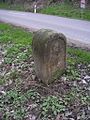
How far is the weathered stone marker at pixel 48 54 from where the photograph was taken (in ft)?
19.0

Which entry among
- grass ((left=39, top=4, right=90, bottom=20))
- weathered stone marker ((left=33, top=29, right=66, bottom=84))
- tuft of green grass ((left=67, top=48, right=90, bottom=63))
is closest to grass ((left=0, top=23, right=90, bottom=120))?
tuft of green grass ((left=67, top=48, right=90, bottom=63))

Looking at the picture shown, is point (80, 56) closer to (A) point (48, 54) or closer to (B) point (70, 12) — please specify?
(A) point (48, 54)

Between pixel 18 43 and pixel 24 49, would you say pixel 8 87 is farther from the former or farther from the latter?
pixel 18 43

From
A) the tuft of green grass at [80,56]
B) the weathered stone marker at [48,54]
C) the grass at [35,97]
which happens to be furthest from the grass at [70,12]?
the weathered stone marker at [48,54]

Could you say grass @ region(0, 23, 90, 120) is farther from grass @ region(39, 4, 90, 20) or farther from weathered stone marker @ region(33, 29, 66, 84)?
grass @ region(39, 4, 90, 20)

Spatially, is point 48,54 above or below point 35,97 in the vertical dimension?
above

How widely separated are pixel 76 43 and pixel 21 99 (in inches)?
176

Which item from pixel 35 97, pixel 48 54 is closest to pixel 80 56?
pixel 48 54

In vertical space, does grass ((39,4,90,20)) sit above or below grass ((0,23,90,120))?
above

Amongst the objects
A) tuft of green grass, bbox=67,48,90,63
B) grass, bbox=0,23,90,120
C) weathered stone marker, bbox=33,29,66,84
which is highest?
weathered stone marker, bbox=33,29,66,84

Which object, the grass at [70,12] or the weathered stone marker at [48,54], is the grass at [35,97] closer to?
the weathered stone marker at [48,54]

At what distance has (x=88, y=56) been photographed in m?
7.39

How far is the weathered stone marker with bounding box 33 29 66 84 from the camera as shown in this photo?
579 cm

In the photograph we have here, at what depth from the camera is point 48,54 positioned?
5809 millimetres
